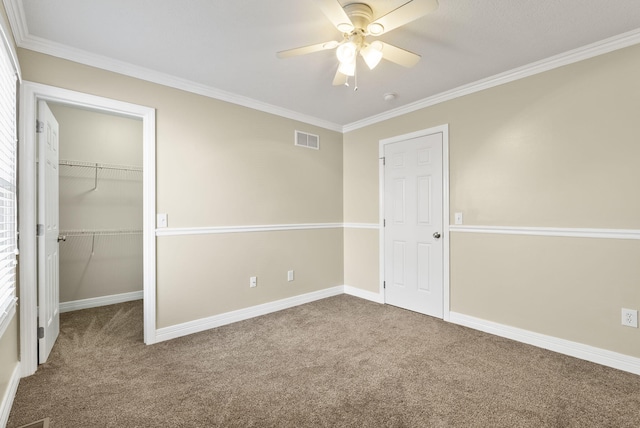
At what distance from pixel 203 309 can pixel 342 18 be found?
110 inches

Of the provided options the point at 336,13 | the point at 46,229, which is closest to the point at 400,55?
the point at 336,13

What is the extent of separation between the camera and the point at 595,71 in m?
2.36

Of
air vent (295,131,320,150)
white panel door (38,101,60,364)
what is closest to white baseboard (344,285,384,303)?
air vent (295,131,320,150)

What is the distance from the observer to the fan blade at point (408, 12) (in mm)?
1513

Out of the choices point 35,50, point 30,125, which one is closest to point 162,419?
point 30,125

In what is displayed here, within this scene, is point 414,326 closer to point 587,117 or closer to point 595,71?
point 587,117

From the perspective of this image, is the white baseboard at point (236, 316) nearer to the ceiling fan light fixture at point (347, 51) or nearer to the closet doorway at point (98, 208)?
the closet doorway at point (98, 208)

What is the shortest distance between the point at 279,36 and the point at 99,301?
3847mm

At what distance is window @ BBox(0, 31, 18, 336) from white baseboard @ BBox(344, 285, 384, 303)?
341 cm

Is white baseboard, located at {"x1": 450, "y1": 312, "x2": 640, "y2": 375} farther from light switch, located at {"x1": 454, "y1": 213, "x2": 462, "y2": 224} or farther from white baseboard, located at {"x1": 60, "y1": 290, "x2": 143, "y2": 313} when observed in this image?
white baseboard, located at {"x1": 60, "y1": 290, "x2": 143, "y2": 313}

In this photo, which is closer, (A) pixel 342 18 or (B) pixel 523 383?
(A) pixel 342 18

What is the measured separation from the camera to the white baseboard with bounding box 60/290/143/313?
11.9ft

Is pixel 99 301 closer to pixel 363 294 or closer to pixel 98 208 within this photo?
pixel 98 208

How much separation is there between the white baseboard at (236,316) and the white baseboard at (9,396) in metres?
0.91
